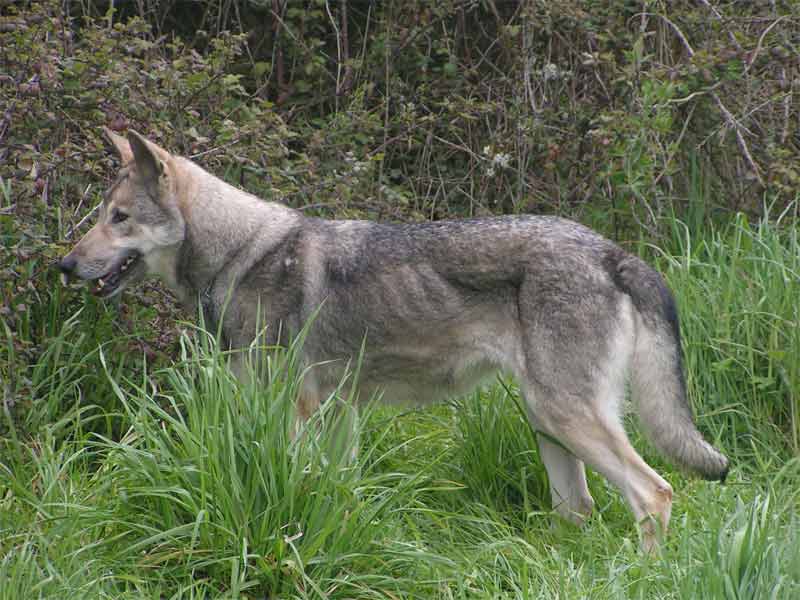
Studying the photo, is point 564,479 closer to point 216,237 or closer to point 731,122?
point 216,237

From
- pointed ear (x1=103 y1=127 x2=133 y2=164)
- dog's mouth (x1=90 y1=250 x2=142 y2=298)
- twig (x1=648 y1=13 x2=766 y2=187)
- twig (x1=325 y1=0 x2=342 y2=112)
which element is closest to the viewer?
dog's mouth (x1=90 y1=250 x2=142 y2=298)

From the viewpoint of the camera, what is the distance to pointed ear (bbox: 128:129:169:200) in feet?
15.6

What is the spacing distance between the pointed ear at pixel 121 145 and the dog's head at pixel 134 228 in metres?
0.18

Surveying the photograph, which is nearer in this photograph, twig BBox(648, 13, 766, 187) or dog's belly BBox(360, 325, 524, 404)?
dog's belly BBox(360, 325, 524, 404)

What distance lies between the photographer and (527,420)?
4855 millimetres

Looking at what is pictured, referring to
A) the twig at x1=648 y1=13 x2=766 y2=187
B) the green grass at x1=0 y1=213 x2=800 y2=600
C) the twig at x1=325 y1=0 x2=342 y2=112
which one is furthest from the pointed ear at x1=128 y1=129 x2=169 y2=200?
the twig at x1=648 y1=13 x2=766 y2=187

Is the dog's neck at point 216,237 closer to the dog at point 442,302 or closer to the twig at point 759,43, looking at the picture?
the dog at point 442,302

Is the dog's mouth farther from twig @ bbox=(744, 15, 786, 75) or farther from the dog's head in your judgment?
twig @ bbox=(744, 15, 786, 75)

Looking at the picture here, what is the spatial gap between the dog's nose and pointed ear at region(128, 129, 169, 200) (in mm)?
462

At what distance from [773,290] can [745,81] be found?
2376 millimetres

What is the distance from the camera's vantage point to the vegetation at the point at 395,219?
367 cm

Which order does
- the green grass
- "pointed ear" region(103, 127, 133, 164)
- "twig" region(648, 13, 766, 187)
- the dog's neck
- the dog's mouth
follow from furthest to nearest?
"twig" region(648, 13, 766, 187), "pointed ear" region(103, 127, 133, 164), the dog's neck, the dog's mouth, the green grass

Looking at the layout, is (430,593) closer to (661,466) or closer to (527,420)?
(527,420)

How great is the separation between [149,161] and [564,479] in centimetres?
234
